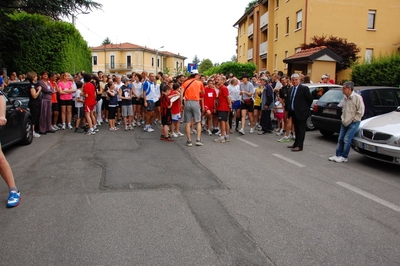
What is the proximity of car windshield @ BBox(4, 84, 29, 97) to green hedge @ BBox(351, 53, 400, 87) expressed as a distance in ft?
53.7

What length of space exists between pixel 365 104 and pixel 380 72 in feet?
33.2

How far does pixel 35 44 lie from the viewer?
19.6 metres

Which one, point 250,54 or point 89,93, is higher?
point 250,54

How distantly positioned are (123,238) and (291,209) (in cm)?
224

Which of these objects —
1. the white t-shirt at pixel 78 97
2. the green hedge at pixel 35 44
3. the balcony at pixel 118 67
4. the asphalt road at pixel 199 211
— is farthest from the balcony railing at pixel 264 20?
the balcony at pixel 118 67

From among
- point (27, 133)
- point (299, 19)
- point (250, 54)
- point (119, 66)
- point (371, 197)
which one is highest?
point (119, 66)

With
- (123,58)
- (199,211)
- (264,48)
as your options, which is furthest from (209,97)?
(123,58)

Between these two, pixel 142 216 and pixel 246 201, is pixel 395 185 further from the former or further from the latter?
pixel 142 216

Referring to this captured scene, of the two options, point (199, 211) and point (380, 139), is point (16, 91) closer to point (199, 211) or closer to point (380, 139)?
point (199, 211)

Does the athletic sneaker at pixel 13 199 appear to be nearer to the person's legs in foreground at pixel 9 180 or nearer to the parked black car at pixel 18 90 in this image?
the person's legs in foreground at pixel 9 180

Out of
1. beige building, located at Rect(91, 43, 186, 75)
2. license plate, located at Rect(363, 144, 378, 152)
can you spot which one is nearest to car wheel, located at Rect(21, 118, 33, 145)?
license plate, located at Rect(363, 144, 378, 152)

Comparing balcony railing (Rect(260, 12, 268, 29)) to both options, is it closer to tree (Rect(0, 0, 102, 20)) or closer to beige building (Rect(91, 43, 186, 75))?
tree (Rect(0, 0, 102, 20))

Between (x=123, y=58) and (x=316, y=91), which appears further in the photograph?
(x=123, y=58)

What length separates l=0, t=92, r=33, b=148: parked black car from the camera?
26.3 ft
